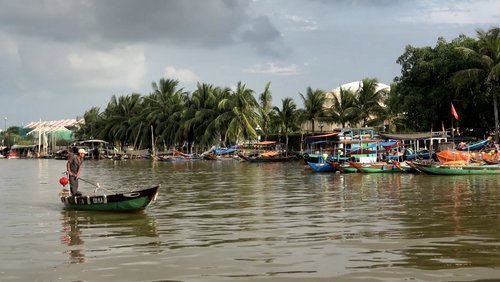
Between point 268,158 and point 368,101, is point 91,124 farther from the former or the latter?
point 368,101

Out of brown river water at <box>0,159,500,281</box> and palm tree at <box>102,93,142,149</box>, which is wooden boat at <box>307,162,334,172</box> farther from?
palm tree at <box>102,93,142,149</box>

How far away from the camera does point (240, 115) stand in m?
58.9

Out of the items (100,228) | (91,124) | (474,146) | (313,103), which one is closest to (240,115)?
(313,103)

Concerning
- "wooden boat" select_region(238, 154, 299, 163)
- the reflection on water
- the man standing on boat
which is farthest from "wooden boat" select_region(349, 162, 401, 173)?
"wooden boat" select_region(238, 154, 299, 163)

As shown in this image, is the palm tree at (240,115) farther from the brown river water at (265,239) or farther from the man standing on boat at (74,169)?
the man standing on boat at (74,169)

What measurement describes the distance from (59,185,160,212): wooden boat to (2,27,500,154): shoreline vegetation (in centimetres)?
2254

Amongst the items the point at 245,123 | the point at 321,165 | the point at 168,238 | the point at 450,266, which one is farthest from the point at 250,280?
the point at 245,123

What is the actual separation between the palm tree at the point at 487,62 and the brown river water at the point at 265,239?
18.8 metres

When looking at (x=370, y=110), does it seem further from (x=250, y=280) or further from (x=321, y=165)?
(x=250, y=280)

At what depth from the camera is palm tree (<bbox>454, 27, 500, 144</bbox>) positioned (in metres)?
35.9

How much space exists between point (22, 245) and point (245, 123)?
48.7 metres

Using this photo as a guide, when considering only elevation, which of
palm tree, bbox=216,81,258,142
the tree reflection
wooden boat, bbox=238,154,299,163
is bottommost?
the tree reflection

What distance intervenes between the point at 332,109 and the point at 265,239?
4441 cm

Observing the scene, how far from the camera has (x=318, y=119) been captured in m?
54.9
